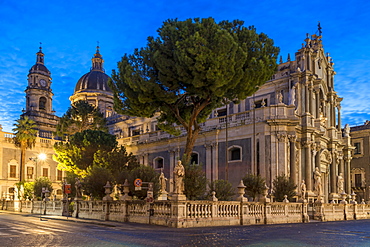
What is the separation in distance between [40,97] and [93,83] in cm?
1096

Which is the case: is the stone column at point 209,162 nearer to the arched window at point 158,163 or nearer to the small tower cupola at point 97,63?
the arched window at point 158,163

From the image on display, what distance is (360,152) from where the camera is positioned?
56.8m

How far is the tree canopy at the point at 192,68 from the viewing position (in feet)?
81.7

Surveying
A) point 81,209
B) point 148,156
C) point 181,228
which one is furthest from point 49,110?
point 181,228

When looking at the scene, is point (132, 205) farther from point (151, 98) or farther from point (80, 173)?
point (80, 173)

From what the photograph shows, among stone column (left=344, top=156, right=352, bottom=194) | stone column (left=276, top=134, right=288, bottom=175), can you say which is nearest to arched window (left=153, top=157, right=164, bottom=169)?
stone column (left=276, top=134, right=288, bottom=175)

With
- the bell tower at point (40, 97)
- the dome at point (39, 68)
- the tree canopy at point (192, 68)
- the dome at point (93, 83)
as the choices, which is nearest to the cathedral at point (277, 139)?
the tree canopy at point (192, 68)

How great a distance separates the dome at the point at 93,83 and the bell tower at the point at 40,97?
793 centimetres

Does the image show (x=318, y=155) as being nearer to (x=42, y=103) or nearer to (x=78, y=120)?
(x=78, y=120)

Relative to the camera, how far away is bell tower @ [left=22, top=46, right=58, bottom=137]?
6956cm

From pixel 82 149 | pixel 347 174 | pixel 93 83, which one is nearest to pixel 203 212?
pixel 82 149

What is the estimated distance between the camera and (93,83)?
78062 millimetres

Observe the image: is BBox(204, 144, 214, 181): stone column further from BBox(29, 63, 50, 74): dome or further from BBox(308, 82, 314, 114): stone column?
BBox(29, 63, 50, 74): dome

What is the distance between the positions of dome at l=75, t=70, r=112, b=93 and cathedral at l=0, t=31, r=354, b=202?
22.4 m
